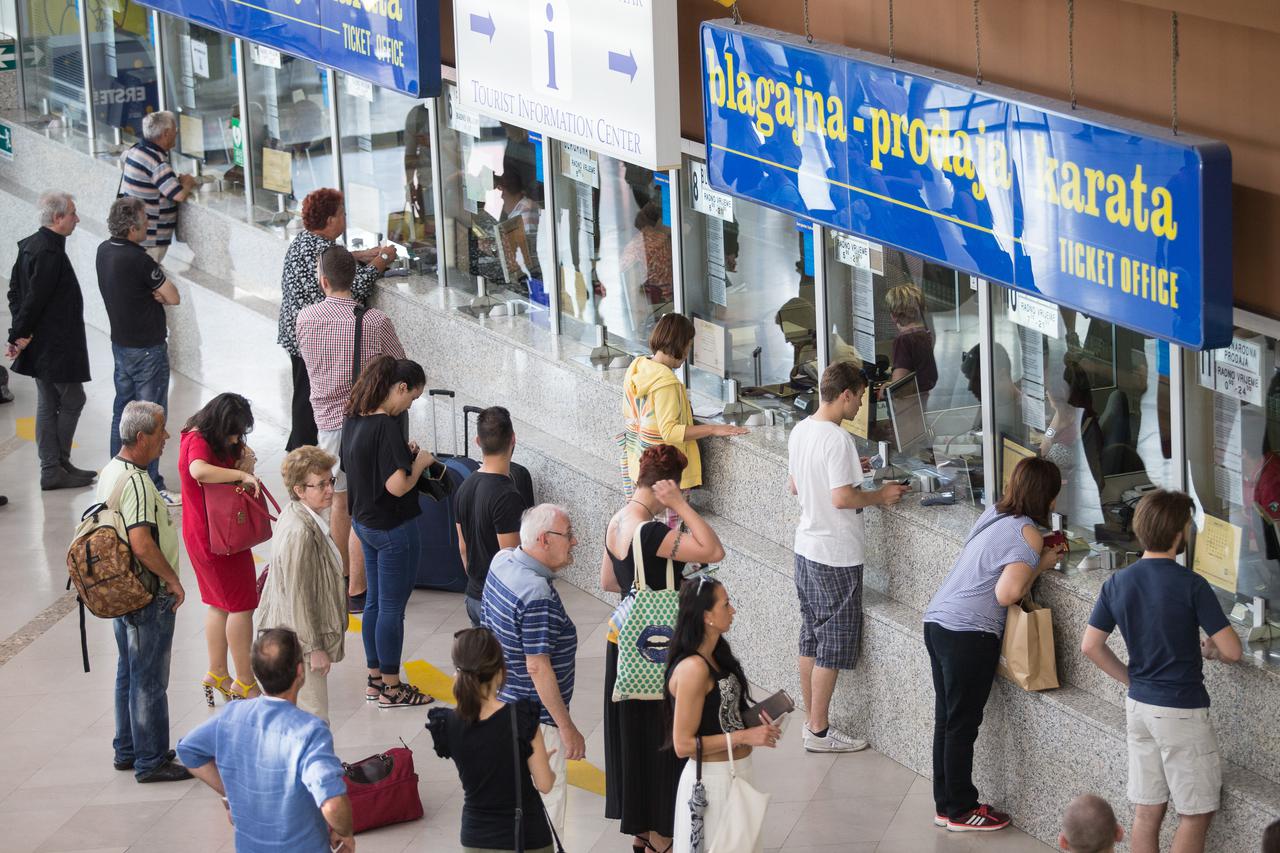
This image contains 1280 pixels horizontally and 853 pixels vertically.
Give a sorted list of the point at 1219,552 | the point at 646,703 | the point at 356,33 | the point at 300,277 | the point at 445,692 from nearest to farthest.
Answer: the point at 646,703, the point at 1219,552, the point at 445,692, the point at 356,33, the point at 300,277

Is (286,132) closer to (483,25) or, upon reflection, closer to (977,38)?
(483,25)

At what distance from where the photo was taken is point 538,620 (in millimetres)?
5984

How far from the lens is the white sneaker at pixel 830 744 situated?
24.3 ft

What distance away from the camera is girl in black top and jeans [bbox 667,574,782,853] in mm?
5449

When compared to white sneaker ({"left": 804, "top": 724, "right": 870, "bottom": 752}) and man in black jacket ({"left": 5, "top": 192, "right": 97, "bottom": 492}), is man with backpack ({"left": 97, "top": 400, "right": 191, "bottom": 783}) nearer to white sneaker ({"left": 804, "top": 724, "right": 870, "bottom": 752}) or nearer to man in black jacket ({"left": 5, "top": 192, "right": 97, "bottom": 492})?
white sneaker ({"left": 804, "top": 724, "right": 870, "bottom": 752})

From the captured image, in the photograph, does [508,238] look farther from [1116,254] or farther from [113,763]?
[1116,254]

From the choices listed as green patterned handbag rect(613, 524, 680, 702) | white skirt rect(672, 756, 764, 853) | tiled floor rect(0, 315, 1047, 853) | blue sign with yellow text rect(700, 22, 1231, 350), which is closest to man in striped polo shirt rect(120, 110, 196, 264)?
tiled floor rect(0, 315, 1047, 853)

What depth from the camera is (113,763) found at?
24.8 feet

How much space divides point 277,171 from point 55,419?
2.52 m

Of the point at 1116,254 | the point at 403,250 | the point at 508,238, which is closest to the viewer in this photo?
the point at 1116,254

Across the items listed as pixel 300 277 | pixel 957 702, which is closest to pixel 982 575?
pixel 957 702

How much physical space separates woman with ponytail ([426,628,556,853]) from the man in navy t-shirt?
1893 millimetres

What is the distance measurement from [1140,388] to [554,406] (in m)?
3.87

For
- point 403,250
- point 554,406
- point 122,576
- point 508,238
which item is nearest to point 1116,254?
point 122,576
